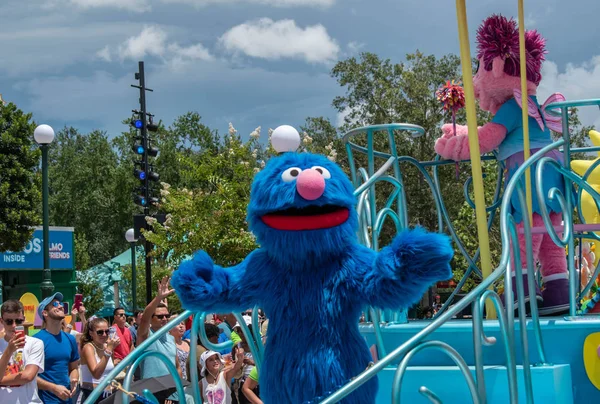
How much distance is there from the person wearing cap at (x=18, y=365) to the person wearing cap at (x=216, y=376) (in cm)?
120

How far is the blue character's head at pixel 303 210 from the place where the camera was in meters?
3.28

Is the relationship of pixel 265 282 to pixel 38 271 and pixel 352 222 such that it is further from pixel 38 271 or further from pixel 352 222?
pixel 38 271

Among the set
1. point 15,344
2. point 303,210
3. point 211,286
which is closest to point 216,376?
point 15,344

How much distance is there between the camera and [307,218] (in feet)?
10.8

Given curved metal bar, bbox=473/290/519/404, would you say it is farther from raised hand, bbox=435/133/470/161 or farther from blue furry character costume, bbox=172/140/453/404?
raised hand, bbox=435/133/470/161

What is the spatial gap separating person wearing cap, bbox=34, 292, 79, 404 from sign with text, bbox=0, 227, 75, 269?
20.5 m

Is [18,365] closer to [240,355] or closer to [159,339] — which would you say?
[159,339]

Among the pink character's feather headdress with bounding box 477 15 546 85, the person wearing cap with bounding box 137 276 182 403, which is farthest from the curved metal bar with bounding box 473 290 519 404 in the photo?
the person wearing cap with bounding box 137 276 182 403

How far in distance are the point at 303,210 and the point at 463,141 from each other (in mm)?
1928

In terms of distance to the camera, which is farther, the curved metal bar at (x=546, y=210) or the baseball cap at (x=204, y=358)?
the baseball cap at (x=204, y=358)

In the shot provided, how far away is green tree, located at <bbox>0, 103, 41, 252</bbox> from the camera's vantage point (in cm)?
1830

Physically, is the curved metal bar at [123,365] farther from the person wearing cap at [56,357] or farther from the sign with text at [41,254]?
the sign with text at [41,254]

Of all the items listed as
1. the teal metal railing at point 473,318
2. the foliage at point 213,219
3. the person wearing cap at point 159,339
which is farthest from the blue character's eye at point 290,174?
the foliage at point 213,219

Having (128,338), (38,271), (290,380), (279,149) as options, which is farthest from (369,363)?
(38,271)
